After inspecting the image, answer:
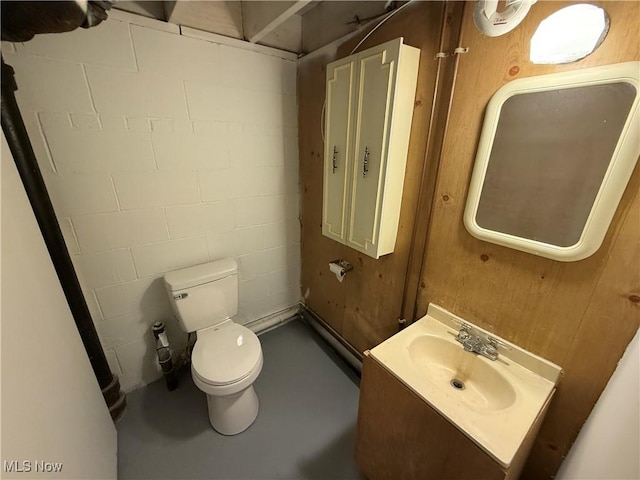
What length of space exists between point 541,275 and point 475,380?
51 cm

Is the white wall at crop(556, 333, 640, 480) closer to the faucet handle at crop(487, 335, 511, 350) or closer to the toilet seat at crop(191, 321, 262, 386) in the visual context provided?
the faucet handle at crop(487, 335, 511, 350)

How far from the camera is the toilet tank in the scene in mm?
1479

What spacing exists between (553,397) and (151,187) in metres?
2.01

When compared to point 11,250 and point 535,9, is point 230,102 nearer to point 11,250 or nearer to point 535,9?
point 11,250

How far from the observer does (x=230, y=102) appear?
151 cm

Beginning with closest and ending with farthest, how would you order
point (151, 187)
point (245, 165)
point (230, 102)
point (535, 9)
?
point (535, 9), point (151, 187), point (230, 102), point (245, 165)

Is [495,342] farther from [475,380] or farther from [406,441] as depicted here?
[406,441]

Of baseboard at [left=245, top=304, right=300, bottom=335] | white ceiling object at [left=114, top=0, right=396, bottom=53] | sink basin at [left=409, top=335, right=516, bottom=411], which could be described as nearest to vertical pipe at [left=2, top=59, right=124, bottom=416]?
white ceiling object at [left=114, top=0, right=396, bottom=53]

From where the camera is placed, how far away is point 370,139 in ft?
3.82

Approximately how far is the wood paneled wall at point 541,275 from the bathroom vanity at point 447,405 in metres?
0.08

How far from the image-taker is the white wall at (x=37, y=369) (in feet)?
2.06

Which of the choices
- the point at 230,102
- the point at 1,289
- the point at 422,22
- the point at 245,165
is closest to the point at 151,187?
the point at 245,165

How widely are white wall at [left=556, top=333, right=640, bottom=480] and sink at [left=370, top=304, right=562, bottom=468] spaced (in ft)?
0.42

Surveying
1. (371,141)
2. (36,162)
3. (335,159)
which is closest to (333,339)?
(335,159)
